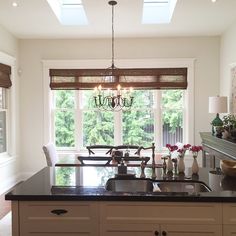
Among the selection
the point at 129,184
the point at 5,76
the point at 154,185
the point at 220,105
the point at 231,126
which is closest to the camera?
the point at 154,185

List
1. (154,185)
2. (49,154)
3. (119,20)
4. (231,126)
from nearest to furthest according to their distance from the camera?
1. (154,185)
2. (49,154)
3. (231,126)
4. (119,20)

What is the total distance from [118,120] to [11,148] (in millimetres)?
2264

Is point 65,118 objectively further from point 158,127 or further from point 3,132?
point 158,127

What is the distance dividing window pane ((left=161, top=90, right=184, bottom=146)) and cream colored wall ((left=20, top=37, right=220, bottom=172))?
34 cm

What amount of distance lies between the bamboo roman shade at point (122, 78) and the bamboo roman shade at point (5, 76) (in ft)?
2.92

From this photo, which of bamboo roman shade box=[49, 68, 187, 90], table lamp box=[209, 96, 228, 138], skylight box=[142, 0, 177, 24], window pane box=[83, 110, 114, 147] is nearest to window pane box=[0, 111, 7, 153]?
bamboo roman shade box=[49, 68, 187, 90]

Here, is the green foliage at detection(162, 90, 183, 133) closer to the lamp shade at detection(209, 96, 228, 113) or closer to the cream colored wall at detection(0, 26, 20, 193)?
the lamp shade at detection(209, 96, 228, 113)

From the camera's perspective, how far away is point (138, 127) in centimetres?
669

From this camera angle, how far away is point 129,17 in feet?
17.8
